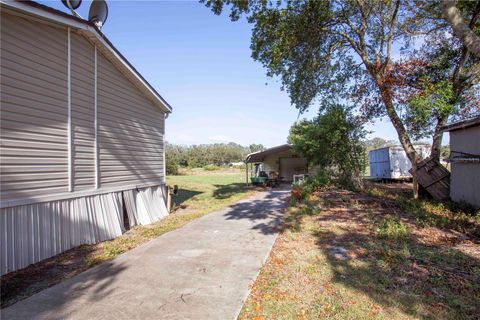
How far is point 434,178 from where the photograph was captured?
10.7 m

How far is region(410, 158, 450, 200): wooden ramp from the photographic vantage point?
10.3m

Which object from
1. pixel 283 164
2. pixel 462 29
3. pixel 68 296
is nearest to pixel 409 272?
pixel 462 29

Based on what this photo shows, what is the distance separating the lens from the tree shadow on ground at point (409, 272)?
11.3 feet

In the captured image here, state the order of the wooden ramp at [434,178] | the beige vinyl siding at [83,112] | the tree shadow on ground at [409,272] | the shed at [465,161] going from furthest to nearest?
the wooden ramp at [434,178]
the shed at [465,161]
the beige vinyl siding at [83,112]
the tree shadow on ground at [409,272]

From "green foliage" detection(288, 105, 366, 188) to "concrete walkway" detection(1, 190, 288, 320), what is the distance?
405 inches

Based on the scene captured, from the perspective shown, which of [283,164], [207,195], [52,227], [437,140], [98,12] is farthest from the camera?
[283,164]

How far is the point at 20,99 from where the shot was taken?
16.1 ft

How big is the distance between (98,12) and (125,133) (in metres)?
3.53

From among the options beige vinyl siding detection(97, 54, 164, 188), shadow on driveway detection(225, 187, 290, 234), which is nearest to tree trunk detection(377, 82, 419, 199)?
shadow on driveway detection(225, 187, 290, 234)

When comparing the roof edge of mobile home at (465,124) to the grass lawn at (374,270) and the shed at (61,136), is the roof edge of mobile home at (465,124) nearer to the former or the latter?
the grass lawn at (374,270)

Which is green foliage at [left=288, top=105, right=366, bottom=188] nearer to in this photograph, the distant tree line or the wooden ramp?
the wooden ramp

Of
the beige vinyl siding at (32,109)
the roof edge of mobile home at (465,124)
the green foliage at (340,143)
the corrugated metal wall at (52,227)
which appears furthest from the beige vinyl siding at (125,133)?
the roof edge of mobile home at (465,124)

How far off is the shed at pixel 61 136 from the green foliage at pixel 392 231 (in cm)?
627

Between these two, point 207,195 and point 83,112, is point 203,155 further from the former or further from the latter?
point 83,112
